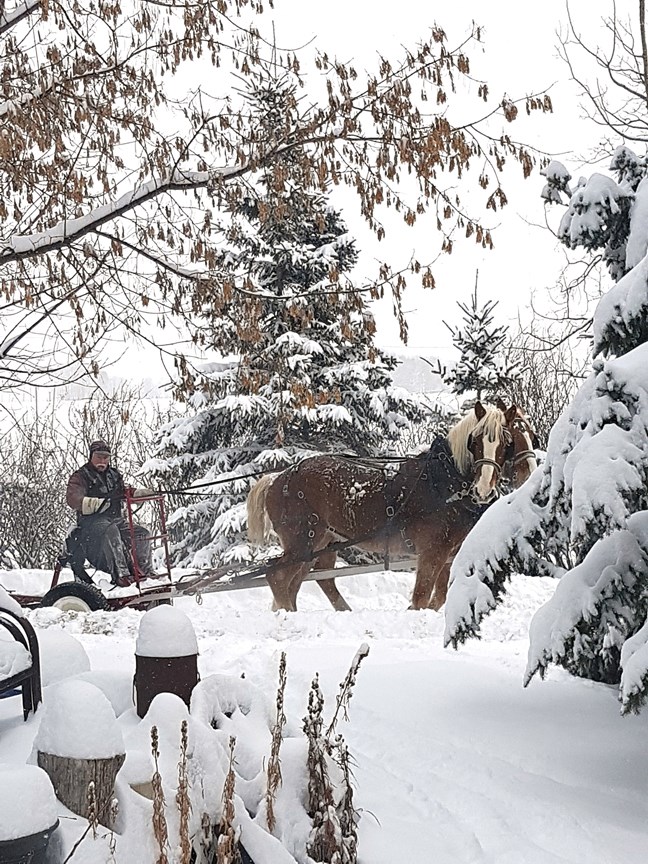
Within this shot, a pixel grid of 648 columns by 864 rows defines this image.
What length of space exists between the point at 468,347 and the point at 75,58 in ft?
29.7

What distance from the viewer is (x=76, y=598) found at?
8.52 m

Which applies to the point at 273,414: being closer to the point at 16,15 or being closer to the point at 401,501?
the point at 401,501

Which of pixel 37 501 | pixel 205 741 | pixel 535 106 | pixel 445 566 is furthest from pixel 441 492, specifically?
pixel 37 501

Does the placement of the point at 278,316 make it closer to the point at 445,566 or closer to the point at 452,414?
the point at 452,414

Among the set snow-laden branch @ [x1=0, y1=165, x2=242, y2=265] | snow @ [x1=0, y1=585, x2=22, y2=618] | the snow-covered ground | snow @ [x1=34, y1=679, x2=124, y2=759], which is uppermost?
snow-laden branch @ [x1=0, y1=165, x2=242, y2=265]

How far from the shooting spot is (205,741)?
2988 millimetres

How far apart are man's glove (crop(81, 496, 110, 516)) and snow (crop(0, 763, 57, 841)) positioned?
22.8ft

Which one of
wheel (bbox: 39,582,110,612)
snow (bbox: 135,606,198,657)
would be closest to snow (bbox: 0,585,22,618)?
snow (bbox: 135,606,198,657)

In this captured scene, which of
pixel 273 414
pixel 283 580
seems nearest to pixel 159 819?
pixel 283 580

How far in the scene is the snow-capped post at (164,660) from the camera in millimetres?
3596

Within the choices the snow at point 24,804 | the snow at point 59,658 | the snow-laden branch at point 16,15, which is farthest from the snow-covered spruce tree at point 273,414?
the snow at point 24,804

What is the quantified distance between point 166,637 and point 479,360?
33.3 ft

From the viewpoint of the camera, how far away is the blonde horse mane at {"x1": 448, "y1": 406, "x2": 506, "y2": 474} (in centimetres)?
817

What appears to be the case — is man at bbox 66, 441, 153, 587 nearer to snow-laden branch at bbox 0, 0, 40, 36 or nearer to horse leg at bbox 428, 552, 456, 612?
horse leg at bbox 428, 552, 456, 612
